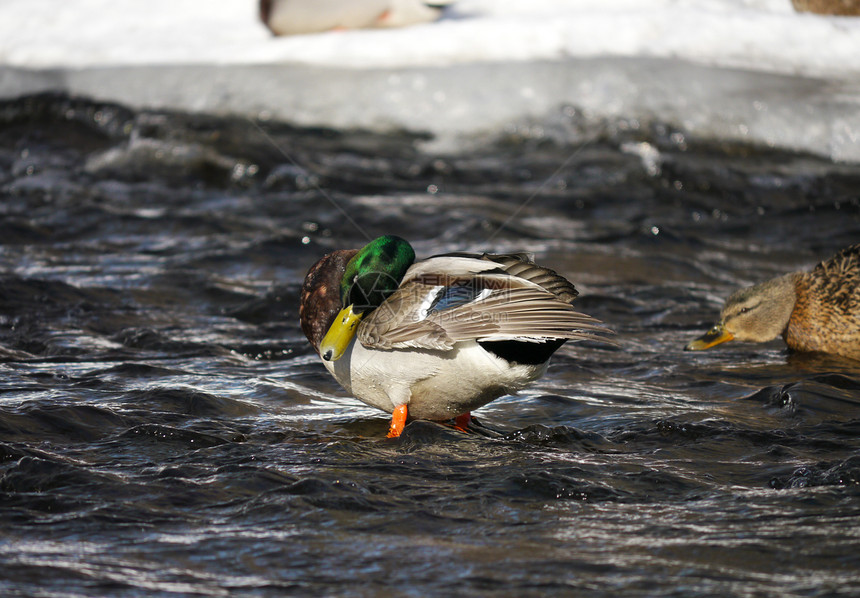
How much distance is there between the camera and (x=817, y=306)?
4660mm

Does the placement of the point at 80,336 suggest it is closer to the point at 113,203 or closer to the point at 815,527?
the point at 113,203

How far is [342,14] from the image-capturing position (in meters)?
8.85

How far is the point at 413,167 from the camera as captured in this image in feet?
26.1

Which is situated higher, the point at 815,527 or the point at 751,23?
the point at 751,23

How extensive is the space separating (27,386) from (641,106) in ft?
19.0

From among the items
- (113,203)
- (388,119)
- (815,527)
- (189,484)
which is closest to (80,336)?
(189,484)

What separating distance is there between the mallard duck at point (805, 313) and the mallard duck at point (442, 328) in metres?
1.38

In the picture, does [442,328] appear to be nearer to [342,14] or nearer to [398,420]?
[398,420]

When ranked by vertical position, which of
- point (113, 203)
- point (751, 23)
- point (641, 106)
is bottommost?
point (113, 203)

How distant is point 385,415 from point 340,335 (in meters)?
0.72

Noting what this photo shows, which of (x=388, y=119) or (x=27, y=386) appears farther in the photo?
(x=388, y=119)

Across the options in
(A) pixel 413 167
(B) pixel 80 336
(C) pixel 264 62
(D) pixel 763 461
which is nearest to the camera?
(D) pixel 763 461

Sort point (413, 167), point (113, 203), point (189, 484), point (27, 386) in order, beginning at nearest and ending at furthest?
point (189, 484) → point (27, 386) → point (113, 203) → point (413, 167)

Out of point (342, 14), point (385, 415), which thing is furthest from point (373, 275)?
point (342, 14)
